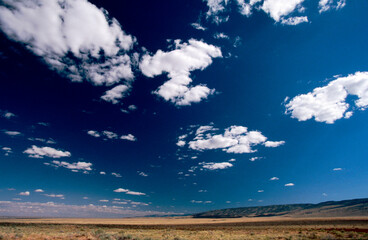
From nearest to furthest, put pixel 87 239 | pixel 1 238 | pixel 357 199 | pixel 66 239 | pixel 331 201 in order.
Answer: pixel 1 238 < pixel 66 239 < pixel 87 239 < pixel 357 199 < pixel 331 201

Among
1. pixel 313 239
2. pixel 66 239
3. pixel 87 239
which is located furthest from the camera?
pixel 313 239

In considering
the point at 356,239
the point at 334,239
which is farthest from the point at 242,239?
the point at 356,239

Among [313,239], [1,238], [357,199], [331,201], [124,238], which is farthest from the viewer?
[331,201]

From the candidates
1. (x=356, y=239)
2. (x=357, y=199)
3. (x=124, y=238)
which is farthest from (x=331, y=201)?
(x=124, y=238)

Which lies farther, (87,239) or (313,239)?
(313,239)

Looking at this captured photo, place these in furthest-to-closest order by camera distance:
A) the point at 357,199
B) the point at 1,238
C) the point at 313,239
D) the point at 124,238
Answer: the point at 357,199
the point at 124,238
the point at 313,239
the point at 1,238

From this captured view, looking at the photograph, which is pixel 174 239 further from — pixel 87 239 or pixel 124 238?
pixel 87 239

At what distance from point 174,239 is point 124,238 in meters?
6.32

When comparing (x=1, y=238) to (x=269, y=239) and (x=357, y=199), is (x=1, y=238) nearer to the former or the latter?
(x=269, y=239)

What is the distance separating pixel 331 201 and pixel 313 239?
762 feet

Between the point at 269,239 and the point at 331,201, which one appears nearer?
the point at 269,239

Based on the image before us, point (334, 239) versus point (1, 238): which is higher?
point (1, 238)

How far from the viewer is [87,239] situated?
20.8m

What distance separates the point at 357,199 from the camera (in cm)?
17200
